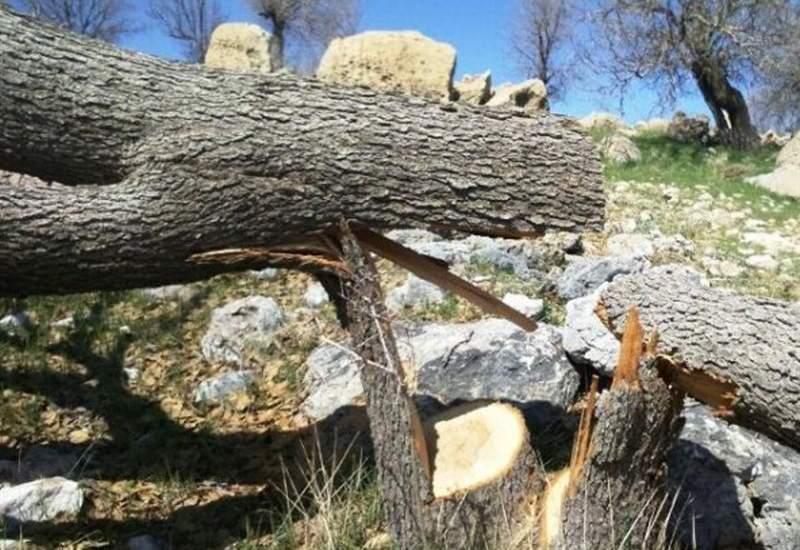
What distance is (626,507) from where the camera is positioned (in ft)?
9.91

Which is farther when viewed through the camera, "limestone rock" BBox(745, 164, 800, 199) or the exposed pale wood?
"limestone rock" BBox(745, 164, 800, 199)

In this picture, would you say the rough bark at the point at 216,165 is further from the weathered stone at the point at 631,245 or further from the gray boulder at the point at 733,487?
the weathered stone at the point at 631,245

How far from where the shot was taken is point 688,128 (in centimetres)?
1697

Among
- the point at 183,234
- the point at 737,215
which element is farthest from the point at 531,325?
the point at 737,215

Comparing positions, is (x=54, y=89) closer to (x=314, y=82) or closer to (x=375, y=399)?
(x=314, y=82)

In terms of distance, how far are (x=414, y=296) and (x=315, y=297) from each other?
62 centimetres

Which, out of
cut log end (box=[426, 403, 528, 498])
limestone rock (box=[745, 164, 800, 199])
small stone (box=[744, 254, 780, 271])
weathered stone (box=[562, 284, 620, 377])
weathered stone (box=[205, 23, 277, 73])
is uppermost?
weathered stone (box=[205, 23, 277, 73])

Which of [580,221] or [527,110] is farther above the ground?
[527,110]

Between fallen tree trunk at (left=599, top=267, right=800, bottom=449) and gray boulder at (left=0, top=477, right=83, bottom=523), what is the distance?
226cm

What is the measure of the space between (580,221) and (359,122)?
0.91 m

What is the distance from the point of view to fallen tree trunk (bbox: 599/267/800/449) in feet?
9.58

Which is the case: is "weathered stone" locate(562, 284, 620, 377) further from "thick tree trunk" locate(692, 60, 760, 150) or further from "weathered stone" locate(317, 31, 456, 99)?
"thick tree trunk" locate(692, 60, 760, 150)

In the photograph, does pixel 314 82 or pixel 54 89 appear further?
pixel 314 82

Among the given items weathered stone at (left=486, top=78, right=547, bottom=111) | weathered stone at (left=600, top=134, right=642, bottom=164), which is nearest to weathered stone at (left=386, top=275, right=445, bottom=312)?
weathered stone at (left=600, top=134, right=642, bottom=164)
